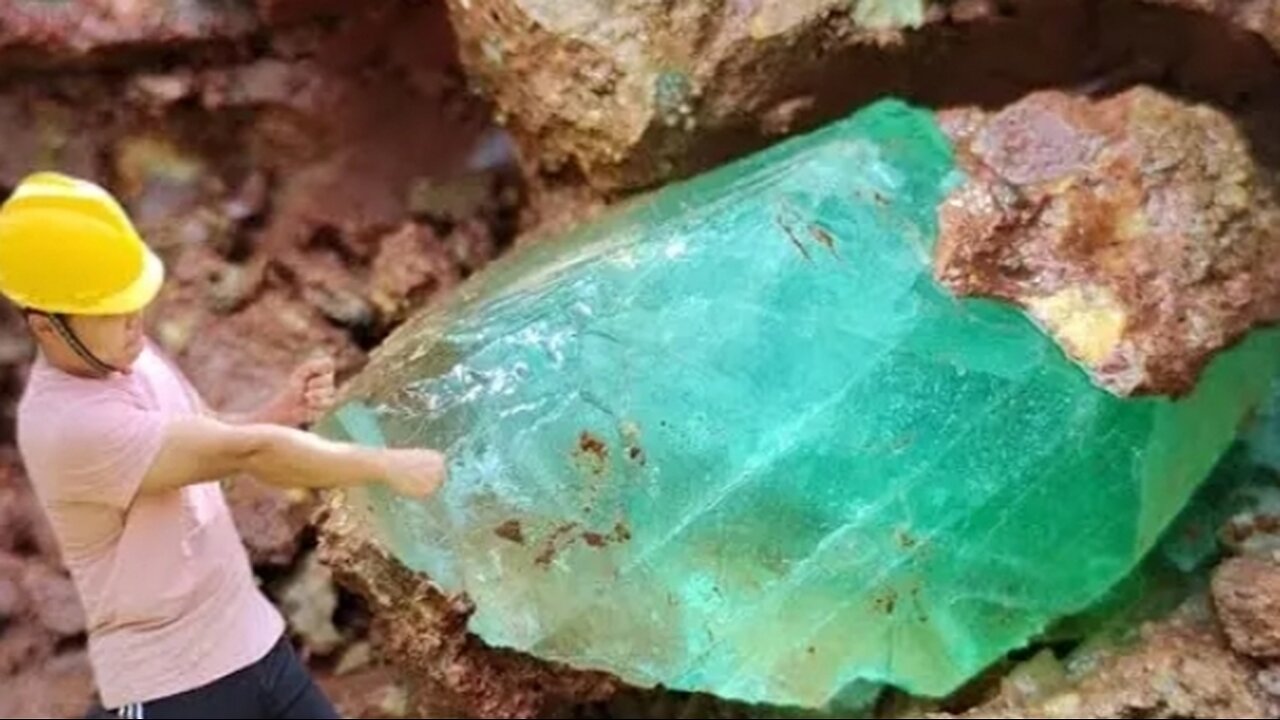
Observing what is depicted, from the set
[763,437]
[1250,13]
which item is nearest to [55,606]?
[763,437]

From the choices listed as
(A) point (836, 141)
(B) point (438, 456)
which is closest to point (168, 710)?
(B) point (438, 456)

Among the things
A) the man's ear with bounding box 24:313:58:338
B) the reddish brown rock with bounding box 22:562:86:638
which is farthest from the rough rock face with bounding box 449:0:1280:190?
the reddish brown rock with bounding box 22:562:86:638

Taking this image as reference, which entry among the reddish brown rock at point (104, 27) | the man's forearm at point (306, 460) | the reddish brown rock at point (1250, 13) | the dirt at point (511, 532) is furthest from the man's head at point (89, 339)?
the reddish brown rock at point (1250, 13)

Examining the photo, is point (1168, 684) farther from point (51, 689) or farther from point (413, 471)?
point (51, 689)

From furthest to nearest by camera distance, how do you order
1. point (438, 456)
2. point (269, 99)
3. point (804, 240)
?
1. point (269, 99)
2. point (804, 240)
3. point (438, 456)

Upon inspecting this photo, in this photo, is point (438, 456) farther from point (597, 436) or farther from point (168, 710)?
point (168, 710)
